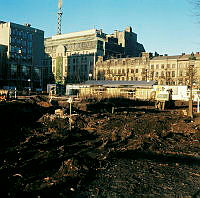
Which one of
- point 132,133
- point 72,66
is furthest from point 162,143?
point 72,66

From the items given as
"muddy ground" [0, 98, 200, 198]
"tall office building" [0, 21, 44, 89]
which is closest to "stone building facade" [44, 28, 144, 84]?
"tall office building" [0, 21, 44, 89]

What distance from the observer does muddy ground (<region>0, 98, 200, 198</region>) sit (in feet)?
29.8

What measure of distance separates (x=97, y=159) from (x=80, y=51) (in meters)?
94.5

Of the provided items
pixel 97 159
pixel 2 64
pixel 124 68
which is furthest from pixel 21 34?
pixel 97 159

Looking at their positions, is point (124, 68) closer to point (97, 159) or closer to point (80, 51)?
point (80, 51)

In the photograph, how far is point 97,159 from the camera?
12.7 meters

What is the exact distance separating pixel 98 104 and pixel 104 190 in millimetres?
26424

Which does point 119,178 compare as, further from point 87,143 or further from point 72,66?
point 72,66

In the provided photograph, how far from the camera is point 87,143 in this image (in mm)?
16203

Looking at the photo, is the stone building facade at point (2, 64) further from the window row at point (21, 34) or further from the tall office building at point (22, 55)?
the window row at point (21, 34)

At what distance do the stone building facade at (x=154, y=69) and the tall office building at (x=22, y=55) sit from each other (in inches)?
942

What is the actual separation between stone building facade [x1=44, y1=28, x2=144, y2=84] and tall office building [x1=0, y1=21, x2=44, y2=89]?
12820 millimetres

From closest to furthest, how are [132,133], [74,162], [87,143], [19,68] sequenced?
[74,162]
[87,143]
[132,133]
[19,68]

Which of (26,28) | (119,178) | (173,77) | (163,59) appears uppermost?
(26,28)
